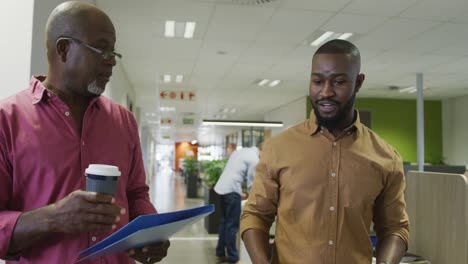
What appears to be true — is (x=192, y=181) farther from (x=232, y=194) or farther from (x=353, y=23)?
(x=353, y=23)

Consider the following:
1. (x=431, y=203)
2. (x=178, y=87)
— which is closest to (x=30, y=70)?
(x=431, y=203)

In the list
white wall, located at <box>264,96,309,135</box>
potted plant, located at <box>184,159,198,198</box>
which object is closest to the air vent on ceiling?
white wall, located at <box>264,96,309,135</box>

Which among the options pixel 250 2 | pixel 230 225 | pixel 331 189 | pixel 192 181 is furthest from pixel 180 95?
pixel 331 189

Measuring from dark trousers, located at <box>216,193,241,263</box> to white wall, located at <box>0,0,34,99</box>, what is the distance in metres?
3.44

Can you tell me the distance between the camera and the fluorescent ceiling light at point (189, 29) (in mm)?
5214

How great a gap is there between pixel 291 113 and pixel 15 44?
10682mm

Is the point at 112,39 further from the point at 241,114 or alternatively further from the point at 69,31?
the point at 241,114

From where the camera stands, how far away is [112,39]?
1.24 m

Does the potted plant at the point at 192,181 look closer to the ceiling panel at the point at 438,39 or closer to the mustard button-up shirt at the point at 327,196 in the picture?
the ceiling panel at the point at 438,39

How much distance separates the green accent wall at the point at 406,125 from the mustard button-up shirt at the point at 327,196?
10.4 meters

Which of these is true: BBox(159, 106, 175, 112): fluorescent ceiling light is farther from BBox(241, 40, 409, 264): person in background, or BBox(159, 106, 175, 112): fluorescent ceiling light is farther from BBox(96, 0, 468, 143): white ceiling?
BBox(241, 40, 409, 264): person in background

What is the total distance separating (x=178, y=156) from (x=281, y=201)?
42986 mm

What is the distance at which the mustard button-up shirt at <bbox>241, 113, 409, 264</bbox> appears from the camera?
1355mm

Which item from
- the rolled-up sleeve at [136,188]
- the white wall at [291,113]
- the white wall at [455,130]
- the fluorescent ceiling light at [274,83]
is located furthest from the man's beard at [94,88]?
the white wall at [455,130]
